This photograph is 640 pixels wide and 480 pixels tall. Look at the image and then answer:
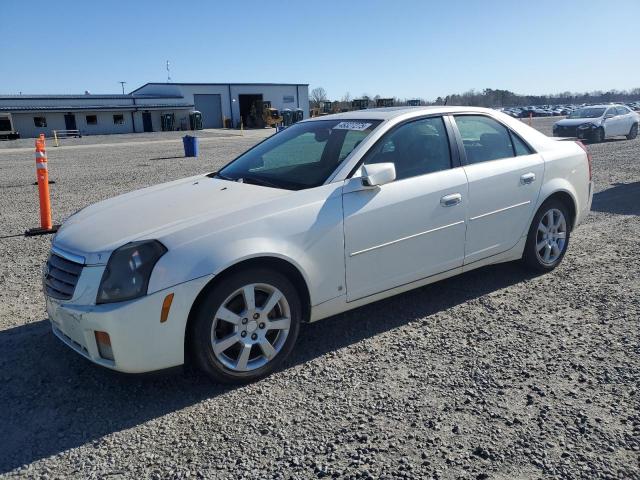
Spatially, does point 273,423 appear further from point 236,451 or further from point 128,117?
point 128,117

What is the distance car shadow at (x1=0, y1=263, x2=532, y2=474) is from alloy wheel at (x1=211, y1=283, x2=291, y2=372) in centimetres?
22

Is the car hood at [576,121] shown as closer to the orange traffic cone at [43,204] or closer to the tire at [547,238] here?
the tire at [547,238]

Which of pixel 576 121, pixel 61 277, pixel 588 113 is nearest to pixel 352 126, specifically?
pixel 61 277

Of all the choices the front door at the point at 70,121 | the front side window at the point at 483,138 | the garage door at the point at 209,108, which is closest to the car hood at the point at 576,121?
the front side window at the point at 483,138

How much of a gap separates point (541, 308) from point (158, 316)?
122 inches

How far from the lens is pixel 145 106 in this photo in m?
53.2

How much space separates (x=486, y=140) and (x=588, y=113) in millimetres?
19943

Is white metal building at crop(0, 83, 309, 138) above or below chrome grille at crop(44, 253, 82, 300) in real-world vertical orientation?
above

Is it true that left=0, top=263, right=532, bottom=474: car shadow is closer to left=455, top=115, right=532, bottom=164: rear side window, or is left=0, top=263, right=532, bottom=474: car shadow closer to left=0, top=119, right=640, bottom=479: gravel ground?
left=0, top=119, right=640, bottom=479: gravel ground

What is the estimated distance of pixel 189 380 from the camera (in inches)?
136

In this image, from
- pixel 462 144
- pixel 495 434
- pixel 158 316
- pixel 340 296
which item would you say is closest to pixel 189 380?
pixel 158 316

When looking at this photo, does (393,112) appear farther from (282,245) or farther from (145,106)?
(145,106)

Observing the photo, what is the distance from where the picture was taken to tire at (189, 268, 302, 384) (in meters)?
3.13

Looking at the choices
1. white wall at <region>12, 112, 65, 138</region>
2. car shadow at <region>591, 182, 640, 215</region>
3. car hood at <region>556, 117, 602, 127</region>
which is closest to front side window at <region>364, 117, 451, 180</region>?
car shadow at <region>591, 182, 640, 215</region>
